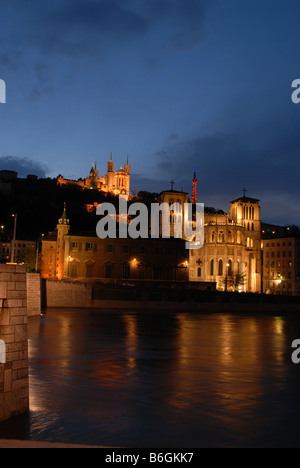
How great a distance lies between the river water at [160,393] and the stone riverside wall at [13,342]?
1.71ft

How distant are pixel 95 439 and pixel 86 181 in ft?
595

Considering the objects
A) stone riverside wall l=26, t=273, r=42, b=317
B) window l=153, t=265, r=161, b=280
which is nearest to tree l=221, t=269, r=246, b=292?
window l=153, t=265, r=161, b=280

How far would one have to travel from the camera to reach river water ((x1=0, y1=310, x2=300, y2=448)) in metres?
12.4

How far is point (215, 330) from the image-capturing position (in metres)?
42.1

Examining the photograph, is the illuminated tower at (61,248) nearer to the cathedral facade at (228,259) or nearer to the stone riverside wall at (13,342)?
the cathedral facade at (228,259)

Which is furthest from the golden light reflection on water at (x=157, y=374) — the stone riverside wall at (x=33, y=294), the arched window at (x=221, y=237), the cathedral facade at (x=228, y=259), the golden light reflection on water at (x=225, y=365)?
the arched window at (x=221, y=237)

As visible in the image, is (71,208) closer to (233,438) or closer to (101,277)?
(101,277)

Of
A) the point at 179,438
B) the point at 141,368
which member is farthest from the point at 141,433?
the point at 141,368

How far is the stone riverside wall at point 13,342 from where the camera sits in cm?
1248

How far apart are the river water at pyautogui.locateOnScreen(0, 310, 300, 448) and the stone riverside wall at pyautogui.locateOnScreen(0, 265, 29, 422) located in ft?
1.71

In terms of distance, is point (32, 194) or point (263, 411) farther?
point (32, 194)

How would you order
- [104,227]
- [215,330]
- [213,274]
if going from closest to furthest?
[215,330] → [104,227] → [213,274]

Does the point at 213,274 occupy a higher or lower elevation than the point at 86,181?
lower
